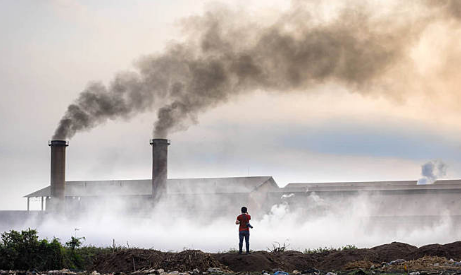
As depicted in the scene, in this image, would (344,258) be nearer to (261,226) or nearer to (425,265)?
(425,265)

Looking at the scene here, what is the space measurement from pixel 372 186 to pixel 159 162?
22.8m

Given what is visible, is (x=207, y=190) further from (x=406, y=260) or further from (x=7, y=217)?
(x=406, y=260)

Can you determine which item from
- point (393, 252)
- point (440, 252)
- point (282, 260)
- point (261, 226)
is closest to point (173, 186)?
point (261, 226)

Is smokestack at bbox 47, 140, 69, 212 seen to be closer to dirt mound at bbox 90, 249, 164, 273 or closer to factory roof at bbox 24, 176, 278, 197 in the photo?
factory roof at bbox 24, 176, 278, 197

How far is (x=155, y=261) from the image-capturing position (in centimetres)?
2200

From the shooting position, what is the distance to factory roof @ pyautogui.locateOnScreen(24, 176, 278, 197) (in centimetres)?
7219

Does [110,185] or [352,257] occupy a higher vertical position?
[110,185]

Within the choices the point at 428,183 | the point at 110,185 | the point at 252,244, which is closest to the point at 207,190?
the point at 110,185

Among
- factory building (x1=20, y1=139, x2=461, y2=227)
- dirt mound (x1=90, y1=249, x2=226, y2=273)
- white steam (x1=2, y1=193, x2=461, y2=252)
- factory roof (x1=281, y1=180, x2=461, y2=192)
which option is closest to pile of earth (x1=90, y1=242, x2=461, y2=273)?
dirt mound (x1=90, y1=249, x2=226, y2=273)

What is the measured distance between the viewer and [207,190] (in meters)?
72.7

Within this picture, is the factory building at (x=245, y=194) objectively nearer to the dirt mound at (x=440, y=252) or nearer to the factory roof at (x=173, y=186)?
the factory roof at (x=173, y=186)

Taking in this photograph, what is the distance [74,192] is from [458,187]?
147 ft

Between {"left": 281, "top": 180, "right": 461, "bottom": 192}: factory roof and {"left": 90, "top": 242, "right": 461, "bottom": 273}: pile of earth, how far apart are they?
39.7 meters

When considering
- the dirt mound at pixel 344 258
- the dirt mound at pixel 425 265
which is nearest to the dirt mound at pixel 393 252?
the dirt mound at pixel 344 258
